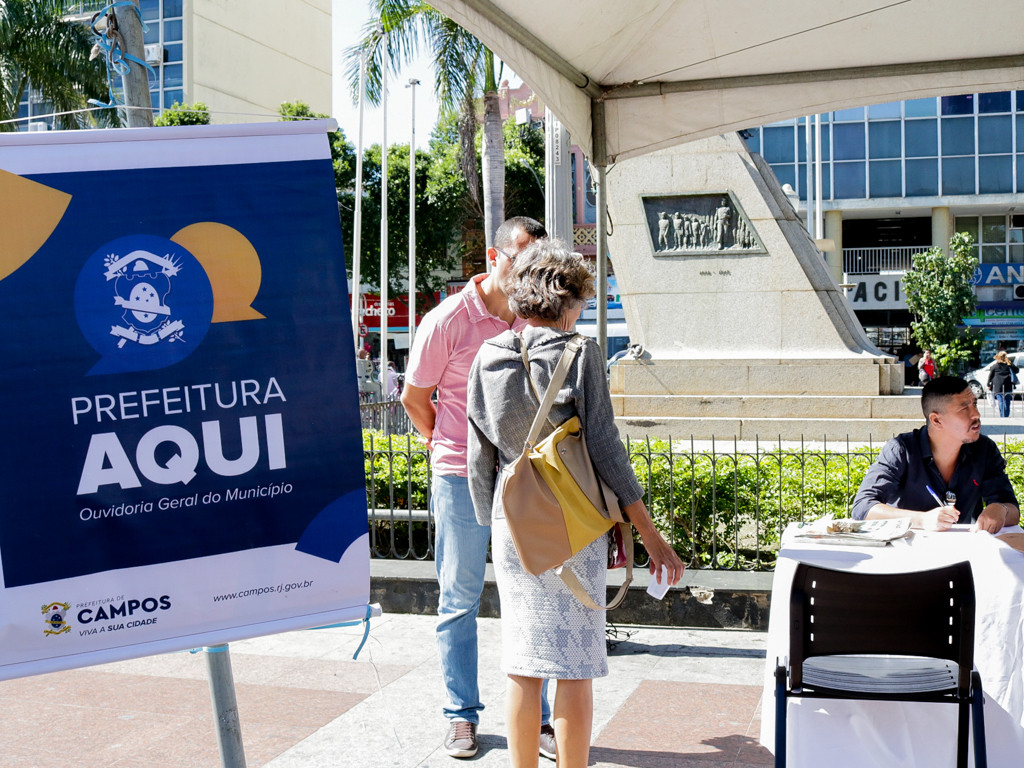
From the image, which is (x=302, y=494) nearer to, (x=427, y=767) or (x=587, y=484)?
(x=587, y=484)

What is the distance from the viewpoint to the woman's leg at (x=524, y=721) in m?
3.04

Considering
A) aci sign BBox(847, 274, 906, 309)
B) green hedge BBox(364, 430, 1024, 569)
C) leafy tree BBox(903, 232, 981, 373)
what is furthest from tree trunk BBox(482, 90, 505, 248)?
aci sign BBox(847, 274, 906, 309)

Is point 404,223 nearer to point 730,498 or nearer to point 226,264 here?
point 730,498

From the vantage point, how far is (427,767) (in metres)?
3.77

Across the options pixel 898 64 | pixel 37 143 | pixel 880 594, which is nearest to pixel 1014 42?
pixel 898 64

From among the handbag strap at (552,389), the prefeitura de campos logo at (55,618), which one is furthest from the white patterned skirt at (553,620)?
the prefeitura de campos logo at (55,618)

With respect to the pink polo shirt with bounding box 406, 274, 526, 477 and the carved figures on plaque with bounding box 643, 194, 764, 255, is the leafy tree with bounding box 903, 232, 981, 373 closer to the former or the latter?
the carved figures on plaque with bounding box 643, 194, 764, 255

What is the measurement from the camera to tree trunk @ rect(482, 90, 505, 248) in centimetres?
1772

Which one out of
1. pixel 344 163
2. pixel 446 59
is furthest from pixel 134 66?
pixel 344 163

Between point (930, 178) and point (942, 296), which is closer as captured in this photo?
point (942, 296)

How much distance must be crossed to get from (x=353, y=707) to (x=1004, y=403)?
21.4 metres

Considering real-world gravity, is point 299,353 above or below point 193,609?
above

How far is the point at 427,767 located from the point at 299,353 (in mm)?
1975

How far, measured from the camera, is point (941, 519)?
3586mm
